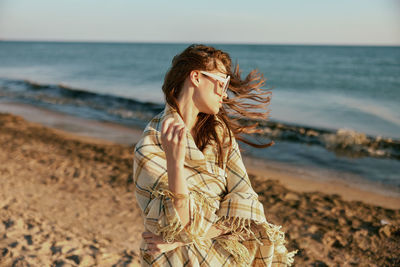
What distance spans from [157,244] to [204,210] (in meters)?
0.28

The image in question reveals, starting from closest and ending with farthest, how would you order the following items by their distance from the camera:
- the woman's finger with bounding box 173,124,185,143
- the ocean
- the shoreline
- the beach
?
the woman's finger with bounding box 173,124,185,143
the beach
the shoreline
the ocean

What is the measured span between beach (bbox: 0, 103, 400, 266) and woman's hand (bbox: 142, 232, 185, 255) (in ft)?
7.08

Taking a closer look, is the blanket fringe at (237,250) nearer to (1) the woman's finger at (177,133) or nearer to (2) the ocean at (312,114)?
(1) the woman's finger at (177,133)

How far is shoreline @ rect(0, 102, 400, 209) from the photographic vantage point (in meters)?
6.32

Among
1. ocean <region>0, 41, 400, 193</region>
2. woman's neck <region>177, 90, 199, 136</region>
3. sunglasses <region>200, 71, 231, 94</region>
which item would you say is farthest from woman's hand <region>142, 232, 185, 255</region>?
ocean <region>0, 41, 400, 193</region>

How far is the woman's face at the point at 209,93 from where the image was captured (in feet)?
6.56

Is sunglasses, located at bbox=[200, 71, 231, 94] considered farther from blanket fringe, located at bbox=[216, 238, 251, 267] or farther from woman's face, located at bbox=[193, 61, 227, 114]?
blanket fringe, located at bbox=[216, 238, 251, 267]

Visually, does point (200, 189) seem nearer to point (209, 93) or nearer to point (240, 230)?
point (240, 230)

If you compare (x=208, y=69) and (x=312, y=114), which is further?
(x=312, y=114)

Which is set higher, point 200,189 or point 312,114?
point 200,189

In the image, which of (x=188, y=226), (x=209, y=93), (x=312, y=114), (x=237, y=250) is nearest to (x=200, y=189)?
(x=188, y=226)

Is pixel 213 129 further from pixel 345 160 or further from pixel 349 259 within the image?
pixel 345 160

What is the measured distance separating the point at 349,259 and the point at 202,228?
3002 millimetres

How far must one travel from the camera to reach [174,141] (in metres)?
1.58
